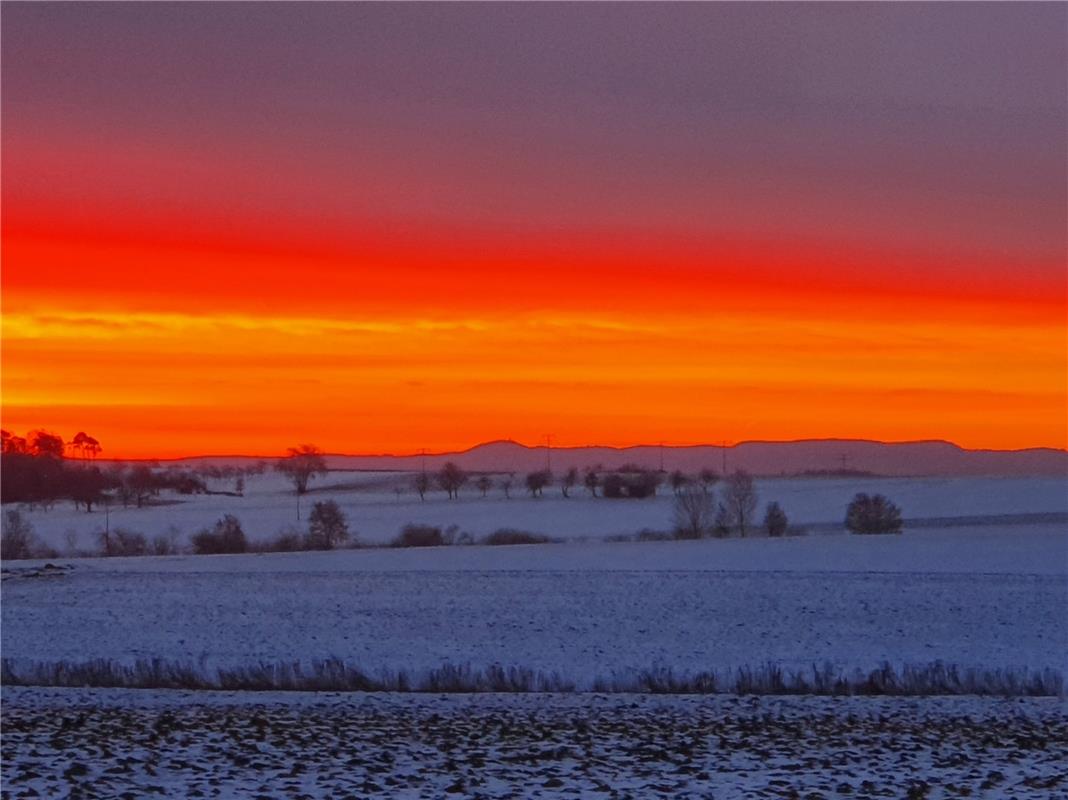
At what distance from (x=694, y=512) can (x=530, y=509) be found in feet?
133

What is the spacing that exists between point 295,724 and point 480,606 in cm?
2481

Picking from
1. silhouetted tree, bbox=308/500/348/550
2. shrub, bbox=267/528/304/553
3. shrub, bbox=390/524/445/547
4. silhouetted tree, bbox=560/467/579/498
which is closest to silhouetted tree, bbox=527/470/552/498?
silhouetted tree, bbox=560/467/579/498

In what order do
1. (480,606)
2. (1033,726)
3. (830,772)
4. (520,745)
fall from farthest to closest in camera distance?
(480,606) → (1033,726) → (520,745) → (830,772)

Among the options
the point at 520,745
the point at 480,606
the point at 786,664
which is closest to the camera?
the point at 520,745

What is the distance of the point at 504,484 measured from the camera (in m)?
154

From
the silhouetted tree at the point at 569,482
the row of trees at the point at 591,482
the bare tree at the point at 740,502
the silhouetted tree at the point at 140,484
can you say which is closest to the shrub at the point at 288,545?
the bare tree at the point at 740,502

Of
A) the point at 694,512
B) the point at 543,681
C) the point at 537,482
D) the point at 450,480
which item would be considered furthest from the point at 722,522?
the point at 450,480

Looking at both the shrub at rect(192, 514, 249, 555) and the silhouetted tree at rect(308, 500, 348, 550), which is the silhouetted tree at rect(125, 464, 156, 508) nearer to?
the silhouetted tree at rect(308, 500, 348, 550)

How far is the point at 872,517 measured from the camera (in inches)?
3216

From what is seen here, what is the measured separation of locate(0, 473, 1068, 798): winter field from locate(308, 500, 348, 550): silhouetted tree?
10.2 meters

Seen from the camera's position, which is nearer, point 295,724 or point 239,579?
point 295,724

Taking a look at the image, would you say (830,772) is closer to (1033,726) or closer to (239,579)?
(1033,726)

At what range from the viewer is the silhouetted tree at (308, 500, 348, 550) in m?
76.5

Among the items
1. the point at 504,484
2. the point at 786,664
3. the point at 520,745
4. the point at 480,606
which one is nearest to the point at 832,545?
the point at 480,606
